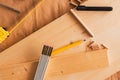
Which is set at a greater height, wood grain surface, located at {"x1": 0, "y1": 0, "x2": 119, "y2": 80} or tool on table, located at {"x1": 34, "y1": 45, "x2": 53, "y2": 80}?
wood grain surface, located at {"x1": 0, "y1": 0, "x2": 119, "y2": 80}

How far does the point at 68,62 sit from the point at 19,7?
0.24 metres

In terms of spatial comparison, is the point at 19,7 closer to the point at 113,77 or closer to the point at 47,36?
the point at 47,36

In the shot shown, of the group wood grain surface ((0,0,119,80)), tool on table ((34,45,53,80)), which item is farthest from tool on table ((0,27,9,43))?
tool on table ((34,45,53,80))

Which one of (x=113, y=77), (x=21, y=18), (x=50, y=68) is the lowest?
→ (x=113, y=77)

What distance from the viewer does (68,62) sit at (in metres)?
0.84

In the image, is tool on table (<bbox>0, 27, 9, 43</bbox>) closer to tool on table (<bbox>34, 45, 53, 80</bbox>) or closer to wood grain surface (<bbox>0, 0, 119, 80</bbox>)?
wood grain surface (<bbox>0, 0, 119, 80</bbox>)

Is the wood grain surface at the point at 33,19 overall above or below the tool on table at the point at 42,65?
above

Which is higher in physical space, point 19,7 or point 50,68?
point 19,7

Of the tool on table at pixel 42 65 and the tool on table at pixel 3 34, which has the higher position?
the tool on table at pixel 3 34

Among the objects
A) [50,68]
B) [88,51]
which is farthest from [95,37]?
[50,68]

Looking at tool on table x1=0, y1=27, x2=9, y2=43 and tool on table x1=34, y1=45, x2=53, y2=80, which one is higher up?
tool on table x1=0, y1=27, x2=9, y2=43

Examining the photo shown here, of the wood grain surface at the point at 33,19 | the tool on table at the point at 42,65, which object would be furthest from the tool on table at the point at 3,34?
the tool on table at the point at 42,65

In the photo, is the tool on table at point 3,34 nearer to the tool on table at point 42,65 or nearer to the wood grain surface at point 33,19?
the wood grain surface at point 33,19

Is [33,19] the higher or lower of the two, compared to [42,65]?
higher
